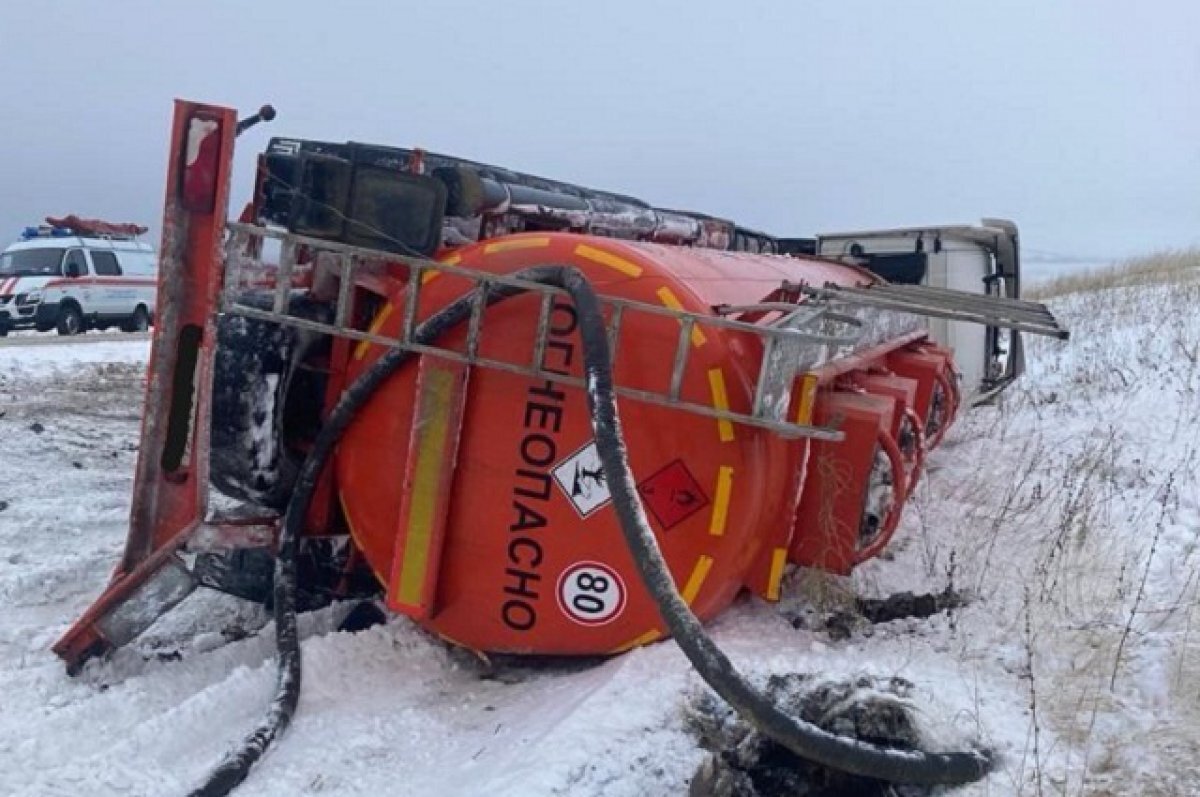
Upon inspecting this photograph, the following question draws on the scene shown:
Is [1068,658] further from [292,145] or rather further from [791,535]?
[292,145]

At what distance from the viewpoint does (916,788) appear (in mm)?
2732

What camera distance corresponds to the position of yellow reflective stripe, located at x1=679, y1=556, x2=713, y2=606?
3398 mm

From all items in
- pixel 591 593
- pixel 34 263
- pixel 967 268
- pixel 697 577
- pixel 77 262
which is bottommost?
pixel 34 263

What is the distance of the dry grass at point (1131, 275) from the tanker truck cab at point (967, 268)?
20.1ft

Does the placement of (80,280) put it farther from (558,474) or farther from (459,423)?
(558,474)

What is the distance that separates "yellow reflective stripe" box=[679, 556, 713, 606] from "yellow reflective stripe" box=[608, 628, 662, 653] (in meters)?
0.14

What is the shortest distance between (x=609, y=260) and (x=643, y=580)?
112 cm

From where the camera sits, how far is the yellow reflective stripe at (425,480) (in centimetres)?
356

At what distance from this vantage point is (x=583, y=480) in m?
3.44

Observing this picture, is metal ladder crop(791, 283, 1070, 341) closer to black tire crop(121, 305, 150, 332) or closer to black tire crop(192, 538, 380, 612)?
black tire crop(192, 538, 380, 612)

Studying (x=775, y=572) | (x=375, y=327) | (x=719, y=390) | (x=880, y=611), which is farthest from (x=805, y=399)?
(x=375, y=327)

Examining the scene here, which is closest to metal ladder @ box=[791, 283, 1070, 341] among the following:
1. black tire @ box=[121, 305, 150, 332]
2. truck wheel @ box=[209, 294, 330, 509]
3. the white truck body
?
truck wheel @ box=[209, 294, 330, 509]

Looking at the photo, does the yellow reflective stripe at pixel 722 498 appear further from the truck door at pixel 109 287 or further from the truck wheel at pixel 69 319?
the truck door at pixel 109 287

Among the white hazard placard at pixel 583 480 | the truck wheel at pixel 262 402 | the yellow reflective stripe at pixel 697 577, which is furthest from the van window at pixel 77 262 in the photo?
the yellow reflective stripe at pixel 697 577
